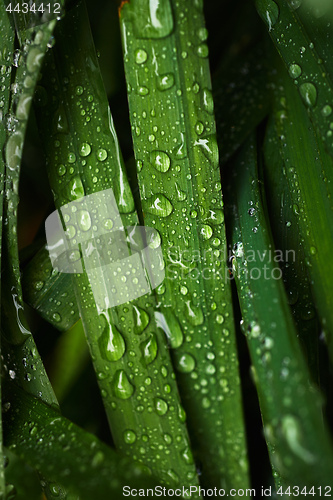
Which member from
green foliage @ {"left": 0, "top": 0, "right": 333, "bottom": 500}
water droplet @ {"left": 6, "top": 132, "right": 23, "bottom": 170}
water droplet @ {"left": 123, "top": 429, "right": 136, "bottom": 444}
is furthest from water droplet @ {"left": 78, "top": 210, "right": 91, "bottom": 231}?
water droplet @ {"left": 123, "top": 429, "right": 136, "bottom": 444}

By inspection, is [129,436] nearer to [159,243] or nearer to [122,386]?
[122,386]

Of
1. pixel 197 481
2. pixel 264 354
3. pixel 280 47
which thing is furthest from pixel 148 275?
pixel 280 47

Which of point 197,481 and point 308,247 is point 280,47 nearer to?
point 308,247

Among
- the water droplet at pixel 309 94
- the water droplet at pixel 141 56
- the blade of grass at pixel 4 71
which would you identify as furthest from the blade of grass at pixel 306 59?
the blade of grass at pixel 4 71

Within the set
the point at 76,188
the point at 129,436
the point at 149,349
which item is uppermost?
the point at 76,188

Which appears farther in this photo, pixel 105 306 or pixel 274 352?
pixel 105 306

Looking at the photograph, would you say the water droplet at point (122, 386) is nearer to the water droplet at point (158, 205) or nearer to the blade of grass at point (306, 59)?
the water droplet at point (158, 205)

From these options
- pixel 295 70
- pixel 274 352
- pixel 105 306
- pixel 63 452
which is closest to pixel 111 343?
pixel 105 306
